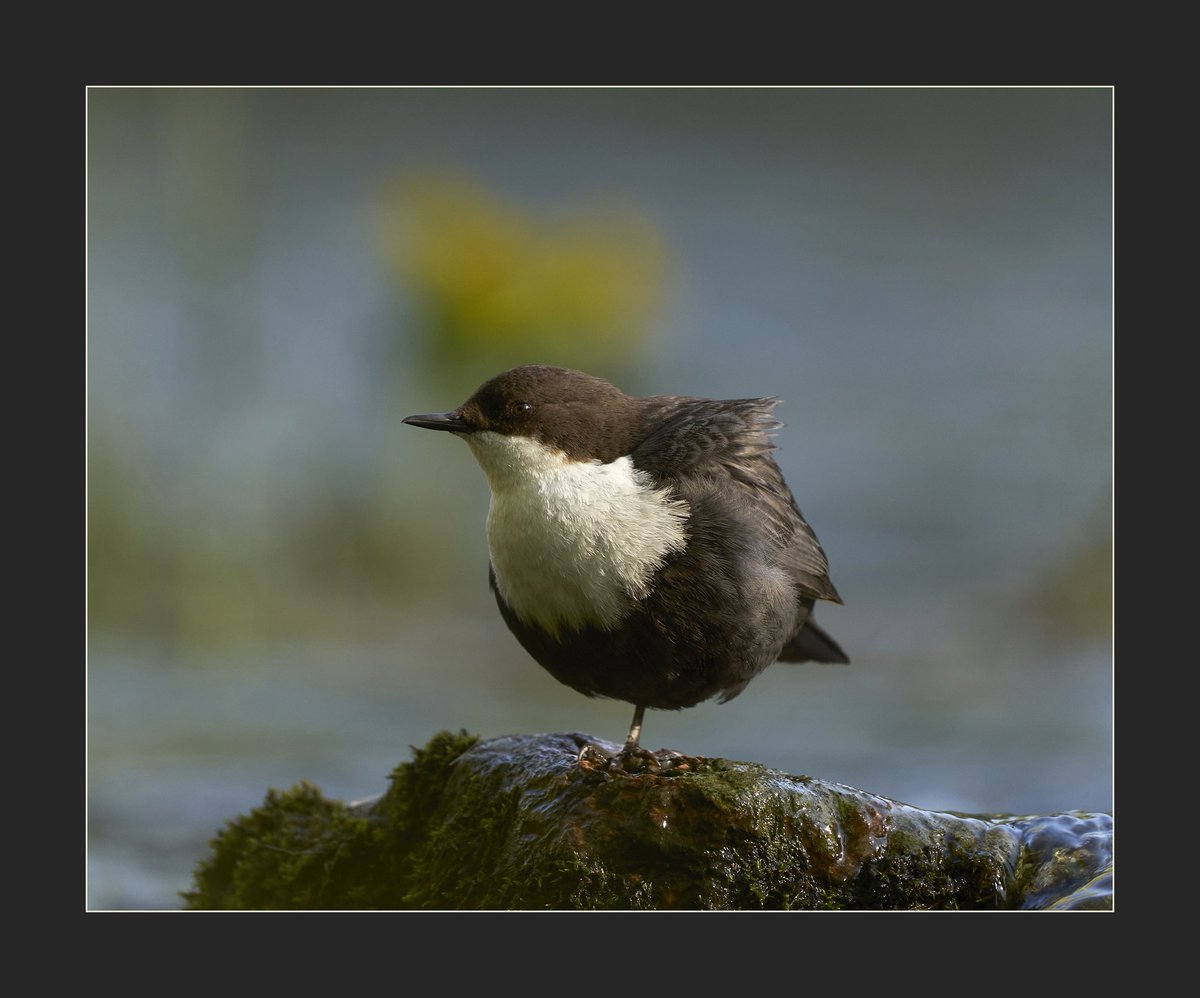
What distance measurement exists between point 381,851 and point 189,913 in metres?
0.59

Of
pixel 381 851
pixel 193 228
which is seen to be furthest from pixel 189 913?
A: pixel 193 228

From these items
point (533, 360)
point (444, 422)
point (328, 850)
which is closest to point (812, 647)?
point (444, 422)

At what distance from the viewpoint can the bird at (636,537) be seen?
3.55 metres

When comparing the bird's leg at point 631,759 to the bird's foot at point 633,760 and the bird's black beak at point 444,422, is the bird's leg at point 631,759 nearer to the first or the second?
the bird's foot at point 633,760

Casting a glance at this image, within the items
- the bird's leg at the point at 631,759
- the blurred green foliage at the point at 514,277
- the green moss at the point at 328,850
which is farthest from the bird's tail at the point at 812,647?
the blurred green foliage at the point at 514,277

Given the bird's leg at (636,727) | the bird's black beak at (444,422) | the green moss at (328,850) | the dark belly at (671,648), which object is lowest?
the green moss at (328,850)

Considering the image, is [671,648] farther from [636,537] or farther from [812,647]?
[812,647]

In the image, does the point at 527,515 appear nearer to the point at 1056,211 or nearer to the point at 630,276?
the point at 630,276

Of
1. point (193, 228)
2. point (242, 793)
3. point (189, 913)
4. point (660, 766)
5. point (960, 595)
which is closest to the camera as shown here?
point (660, 766)

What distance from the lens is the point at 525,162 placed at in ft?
19.9

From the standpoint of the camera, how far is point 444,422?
12.4 ft

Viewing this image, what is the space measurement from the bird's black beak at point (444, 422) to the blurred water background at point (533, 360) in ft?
7.06

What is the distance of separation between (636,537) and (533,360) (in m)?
2.57

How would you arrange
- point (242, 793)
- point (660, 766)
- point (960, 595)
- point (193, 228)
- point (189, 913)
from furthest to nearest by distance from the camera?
1. point (960, 595)
2. point (193, 228)
3. point (242, 793)
4. point (189, 913)
5. point (660, 766)
